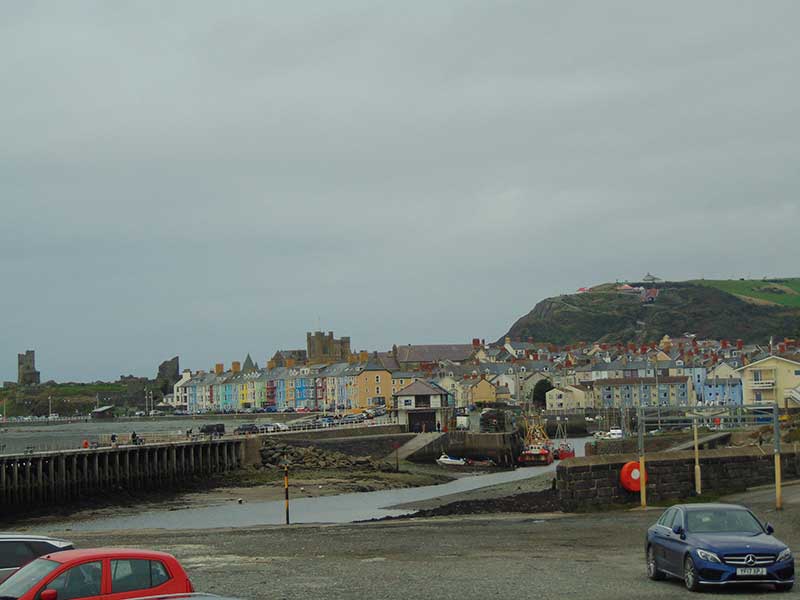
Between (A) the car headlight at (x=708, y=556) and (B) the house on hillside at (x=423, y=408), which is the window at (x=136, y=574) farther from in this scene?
(B) the house on hillside at (x=423, y=408)

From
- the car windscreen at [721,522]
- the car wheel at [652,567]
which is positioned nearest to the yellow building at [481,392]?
the car wheel at [652,567]

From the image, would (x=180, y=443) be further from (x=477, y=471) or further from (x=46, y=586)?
(x=46, y=586)

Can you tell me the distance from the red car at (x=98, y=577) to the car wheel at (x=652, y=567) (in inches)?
370

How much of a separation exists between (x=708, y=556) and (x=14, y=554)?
36.5ft

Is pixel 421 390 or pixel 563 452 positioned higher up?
pixel 421 390

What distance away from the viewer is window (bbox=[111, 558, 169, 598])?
1341 cm

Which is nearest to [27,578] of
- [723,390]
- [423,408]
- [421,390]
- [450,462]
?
[450,462]

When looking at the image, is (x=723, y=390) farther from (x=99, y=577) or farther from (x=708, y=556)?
(x=99, y=577)

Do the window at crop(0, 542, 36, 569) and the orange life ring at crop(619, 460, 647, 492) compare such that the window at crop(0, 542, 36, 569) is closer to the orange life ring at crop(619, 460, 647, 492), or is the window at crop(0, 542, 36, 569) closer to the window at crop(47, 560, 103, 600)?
the window at crop(47, 560, 103, 600)

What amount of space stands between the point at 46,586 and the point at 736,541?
1108cm

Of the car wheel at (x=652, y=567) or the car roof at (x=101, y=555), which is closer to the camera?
the car roof at (x=101, y=555)

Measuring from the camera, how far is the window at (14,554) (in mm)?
16609

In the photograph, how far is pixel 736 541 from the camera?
17953 mm

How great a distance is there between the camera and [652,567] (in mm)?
19734
